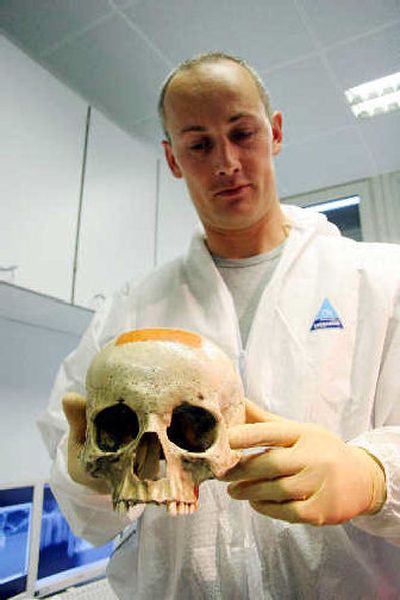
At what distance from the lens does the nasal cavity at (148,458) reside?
53 centimetres

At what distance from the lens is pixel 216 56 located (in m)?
0.93

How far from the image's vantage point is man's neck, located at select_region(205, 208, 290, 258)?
0.97 m

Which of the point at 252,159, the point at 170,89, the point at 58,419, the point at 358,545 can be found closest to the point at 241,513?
the point at 358,545

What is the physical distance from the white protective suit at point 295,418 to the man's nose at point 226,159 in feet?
0.66

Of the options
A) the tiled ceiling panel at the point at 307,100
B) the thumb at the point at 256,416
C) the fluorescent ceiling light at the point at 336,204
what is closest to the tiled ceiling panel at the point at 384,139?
the tiled ceiling panel at the point at 307,100

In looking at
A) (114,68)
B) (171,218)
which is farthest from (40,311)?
(114,68)

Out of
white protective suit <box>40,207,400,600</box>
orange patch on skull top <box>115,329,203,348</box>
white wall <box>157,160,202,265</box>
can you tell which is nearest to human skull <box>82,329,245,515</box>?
orange patch on skull top <box>115,329,203,348</box>

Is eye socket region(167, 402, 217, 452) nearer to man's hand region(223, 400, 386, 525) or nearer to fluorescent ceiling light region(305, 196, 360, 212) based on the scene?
man's hand region(223, 400, 386, 525)

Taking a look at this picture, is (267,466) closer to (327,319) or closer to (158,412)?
(158,412)

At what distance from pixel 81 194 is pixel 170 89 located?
3.04ft

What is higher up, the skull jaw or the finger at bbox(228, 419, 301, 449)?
the finger at bbox(228, 419, 301, 449)

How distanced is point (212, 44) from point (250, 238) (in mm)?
1156

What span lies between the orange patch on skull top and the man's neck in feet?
1.40

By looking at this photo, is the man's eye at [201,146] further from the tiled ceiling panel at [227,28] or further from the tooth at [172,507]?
the tiled ceiling panel at [227,28]
